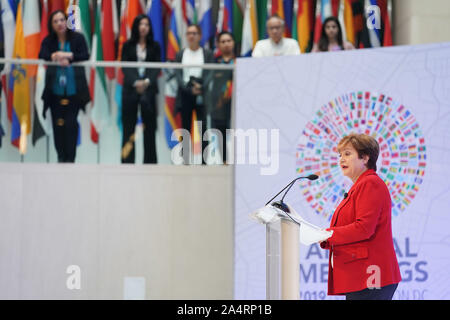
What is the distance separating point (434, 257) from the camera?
18.6 feet

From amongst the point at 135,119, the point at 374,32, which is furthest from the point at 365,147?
the point at 374,32

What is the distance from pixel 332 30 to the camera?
7113mm

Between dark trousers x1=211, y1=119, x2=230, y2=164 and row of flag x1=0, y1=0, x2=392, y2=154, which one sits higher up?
row of flag x1=0, y1=0, x2=392, y2=154

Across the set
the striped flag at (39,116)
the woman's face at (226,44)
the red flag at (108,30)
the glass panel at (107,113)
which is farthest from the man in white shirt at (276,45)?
the striped flag at (39,116)

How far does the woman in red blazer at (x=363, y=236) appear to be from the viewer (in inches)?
148

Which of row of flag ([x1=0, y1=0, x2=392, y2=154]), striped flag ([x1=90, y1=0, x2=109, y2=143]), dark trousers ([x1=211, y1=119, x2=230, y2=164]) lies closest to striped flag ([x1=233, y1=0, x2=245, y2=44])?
row of flag ([x1=0, y1=0, x2=392, y2=154])

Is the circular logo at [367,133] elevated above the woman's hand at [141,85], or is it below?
below

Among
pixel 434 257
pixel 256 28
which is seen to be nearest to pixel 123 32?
pixel 256 28

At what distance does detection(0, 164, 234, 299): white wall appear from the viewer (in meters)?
6.92

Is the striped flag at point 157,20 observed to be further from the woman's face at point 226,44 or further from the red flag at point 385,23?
the red flag at point 385,23

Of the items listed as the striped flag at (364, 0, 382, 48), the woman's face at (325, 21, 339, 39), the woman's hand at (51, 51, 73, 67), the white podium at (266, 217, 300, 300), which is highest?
the striped flag at (364, 0, 382, 48)

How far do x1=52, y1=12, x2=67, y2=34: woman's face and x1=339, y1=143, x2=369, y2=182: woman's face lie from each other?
369 centimetres

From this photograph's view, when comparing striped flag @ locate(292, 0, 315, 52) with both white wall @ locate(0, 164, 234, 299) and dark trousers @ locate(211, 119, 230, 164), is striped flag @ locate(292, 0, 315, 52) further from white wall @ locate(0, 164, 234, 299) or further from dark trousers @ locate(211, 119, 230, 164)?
white wall @ locate(0, 164, 234, 299)
